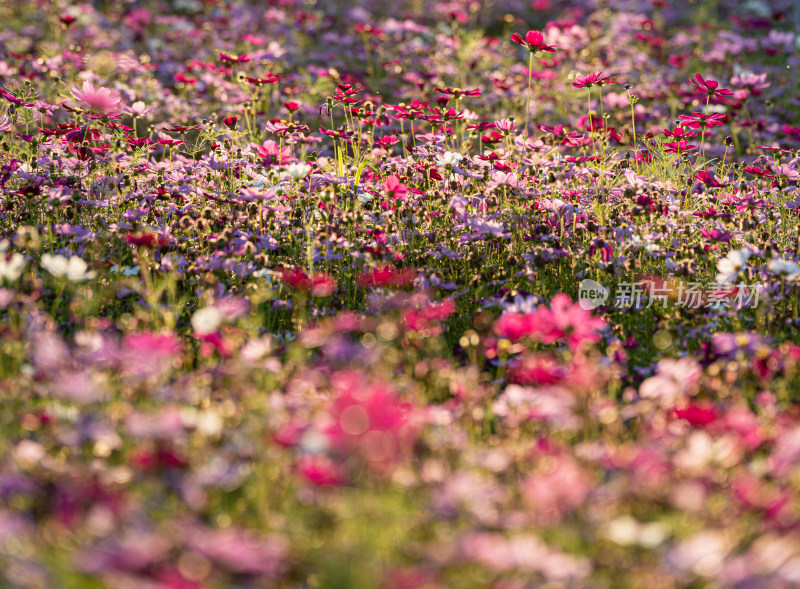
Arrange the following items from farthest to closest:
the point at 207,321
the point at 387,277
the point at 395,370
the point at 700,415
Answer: the point at 387,277 < the point at 395,370 < the point at 207,321 < the point at 700,415

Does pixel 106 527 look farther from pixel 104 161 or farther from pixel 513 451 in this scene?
pixel 104 161

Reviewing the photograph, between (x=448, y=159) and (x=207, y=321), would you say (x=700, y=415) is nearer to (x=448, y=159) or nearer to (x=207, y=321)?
(x=207, y=321)

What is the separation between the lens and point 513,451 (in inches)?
78.1

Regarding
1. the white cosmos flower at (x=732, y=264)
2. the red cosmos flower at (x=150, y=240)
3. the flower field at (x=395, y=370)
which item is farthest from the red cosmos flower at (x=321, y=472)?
the white cosmos flower at (x=732, y=264)

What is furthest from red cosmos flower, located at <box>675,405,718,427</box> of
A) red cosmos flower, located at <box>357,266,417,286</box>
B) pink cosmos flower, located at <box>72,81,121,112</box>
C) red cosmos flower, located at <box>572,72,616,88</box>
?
pink cosmos flower, located at <box>72,81,121,112</box>

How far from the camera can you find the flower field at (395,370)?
153 cm

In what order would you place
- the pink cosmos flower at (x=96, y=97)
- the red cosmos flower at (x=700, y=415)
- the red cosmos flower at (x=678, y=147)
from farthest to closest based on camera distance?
1. the red cosmos flower at (x=678, y=147)
2. the pink cosmos flower at (x=96, y=97)
3. the red cosmos flower at (x=700, y=415)

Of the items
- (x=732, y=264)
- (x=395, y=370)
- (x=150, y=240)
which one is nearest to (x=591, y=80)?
(x=732, y=264)

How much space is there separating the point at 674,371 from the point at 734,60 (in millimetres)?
7218

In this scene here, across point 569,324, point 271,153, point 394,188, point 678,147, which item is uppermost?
point 569,324

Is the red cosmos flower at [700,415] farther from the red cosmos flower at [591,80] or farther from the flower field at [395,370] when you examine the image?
the red cosmos flower at [591,80]

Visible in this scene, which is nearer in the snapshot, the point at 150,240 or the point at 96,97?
the point at 150,240

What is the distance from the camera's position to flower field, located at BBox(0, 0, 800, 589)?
5.03 feet

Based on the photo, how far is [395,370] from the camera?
259 cm
